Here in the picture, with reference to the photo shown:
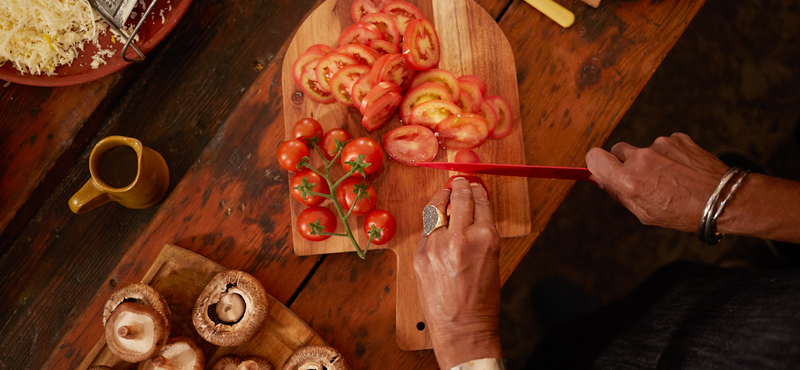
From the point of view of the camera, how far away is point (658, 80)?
2.74 m

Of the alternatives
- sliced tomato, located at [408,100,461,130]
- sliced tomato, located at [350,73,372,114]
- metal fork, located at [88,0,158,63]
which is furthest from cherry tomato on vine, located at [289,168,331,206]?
metal fork, located at [88,0,158,63]

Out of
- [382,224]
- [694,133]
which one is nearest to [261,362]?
[382,224]

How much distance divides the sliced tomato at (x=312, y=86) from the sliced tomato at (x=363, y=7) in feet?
0.81

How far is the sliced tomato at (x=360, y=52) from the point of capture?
62.4 inches

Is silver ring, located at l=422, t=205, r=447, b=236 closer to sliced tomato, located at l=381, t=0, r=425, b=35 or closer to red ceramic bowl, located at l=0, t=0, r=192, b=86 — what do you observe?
sliced tomato, located at l=381, t=0, r=425, b=35

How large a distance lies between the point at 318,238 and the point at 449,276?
0.53m

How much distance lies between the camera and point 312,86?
1673 mm

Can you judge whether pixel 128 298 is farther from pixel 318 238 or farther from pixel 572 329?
pixel 572 329

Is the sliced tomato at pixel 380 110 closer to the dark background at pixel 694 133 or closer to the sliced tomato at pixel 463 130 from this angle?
the sliced tomato at pixel 463 130

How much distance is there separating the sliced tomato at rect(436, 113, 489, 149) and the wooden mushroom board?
0.88m

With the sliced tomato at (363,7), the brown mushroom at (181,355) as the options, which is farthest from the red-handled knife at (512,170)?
the brown mushroom at (181,355)

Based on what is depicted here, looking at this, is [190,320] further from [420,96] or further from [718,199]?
[718,199]

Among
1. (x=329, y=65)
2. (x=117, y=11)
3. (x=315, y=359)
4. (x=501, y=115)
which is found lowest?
(x=315, y=359)

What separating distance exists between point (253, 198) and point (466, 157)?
894 millimetres
